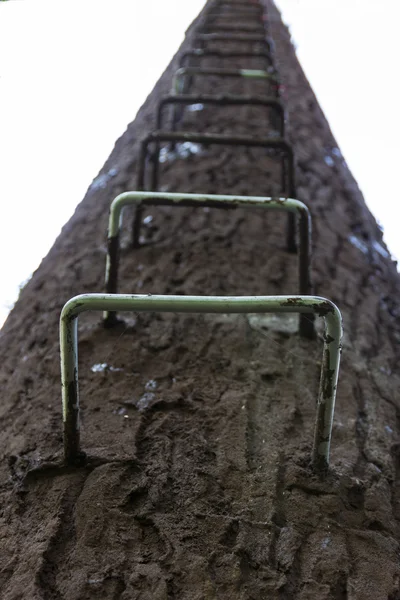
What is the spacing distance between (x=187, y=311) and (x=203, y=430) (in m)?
0.28

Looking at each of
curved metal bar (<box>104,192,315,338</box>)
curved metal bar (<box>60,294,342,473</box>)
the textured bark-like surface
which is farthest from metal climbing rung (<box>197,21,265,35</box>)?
curved metal bar (<box>60,294,342,473</box>)

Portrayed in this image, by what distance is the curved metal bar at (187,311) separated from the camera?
1.08 metres

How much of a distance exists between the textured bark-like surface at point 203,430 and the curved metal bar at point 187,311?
0.33ft

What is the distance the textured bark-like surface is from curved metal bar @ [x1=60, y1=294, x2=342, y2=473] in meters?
0.10

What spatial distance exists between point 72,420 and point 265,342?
0.57 meters

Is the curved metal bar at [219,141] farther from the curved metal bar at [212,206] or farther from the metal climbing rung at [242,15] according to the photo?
the metal climbing rung at [242,15]

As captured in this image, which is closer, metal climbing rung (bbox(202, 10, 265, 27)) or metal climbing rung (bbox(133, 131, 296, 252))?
metal climbing rung (bbox(133, 131, 296, 252))

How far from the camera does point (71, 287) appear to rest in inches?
68.9

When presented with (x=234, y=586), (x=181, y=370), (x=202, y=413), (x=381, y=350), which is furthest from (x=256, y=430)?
(x=381, y=350)

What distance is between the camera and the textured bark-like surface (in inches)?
37.3

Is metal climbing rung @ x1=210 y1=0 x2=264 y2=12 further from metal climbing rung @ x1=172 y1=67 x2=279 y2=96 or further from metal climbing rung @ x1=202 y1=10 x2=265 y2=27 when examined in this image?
metal climbing rung @ x1=172 y1=67 x2=279 y2=96

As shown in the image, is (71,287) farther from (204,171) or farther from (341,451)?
(341,451)

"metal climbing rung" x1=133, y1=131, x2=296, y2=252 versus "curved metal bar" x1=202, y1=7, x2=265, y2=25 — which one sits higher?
"curved metal bar" x1=202, y1=7, x2=265, y2=25

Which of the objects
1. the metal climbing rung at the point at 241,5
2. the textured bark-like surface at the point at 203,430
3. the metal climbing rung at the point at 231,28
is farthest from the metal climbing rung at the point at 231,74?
the metal climbing rung at the point at 241,5
